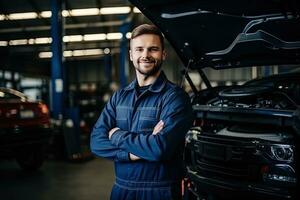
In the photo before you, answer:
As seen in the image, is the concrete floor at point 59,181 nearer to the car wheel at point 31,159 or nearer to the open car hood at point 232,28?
the car wheel at point 31,159

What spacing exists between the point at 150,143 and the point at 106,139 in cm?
33

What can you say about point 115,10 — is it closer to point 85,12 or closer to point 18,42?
point 85,12

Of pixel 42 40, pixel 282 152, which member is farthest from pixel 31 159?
pixel 42 40

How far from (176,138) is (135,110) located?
0.26 meters

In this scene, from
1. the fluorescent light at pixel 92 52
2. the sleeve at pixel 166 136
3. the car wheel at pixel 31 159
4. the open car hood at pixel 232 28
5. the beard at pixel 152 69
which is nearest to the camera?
the sleeve at pixel 166 136

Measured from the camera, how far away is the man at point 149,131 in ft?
6.22

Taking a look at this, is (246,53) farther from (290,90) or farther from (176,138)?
(176,138)

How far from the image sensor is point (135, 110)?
2.01 m

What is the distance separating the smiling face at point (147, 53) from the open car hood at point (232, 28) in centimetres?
90

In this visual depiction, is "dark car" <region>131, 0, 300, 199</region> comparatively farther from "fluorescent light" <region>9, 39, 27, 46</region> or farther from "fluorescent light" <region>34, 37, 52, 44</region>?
"fluorescent light" <region>9, 39, 27, 46</region>

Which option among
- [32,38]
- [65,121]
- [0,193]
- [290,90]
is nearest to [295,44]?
[290,90]

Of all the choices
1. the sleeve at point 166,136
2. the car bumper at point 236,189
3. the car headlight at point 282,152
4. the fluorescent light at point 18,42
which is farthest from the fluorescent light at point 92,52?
the sleeve at point 166,136

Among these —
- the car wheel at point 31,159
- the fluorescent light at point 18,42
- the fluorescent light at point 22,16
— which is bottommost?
the car wheel at point 31,159

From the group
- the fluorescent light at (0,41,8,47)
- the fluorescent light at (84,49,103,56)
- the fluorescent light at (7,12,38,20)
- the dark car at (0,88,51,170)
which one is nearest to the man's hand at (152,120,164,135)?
the dark car at (0,88,51,170)
